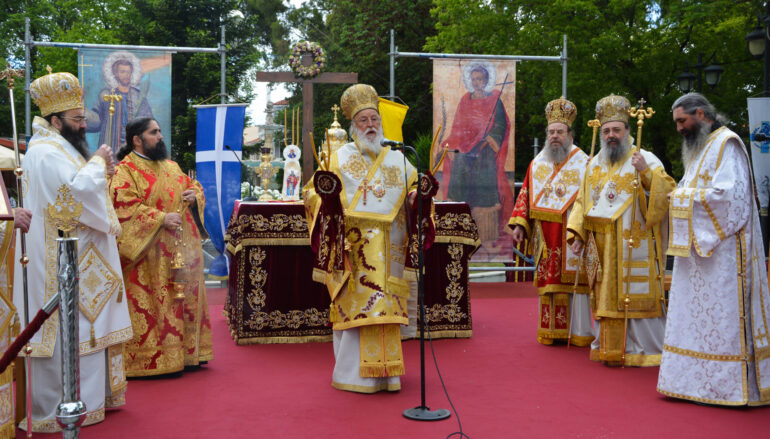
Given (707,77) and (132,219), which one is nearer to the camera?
(132,219)

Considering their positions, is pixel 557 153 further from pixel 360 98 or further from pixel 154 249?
pixel 154 249

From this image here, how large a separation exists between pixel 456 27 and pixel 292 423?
1765cm

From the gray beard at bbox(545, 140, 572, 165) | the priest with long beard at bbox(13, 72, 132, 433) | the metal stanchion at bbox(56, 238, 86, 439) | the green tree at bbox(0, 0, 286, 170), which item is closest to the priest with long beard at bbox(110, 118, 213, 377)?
the priest with long beard at bbox(13, 72, 132, 433)

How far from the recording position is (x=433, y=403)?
4.59 metres

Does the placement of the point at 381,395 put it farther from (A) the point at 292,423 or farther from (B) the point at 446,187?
(B) the point at 446,187

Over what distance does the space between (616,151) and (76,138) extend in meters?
3.96

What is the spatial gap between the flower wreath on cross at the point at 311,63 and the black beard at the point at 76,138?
10.4 feet

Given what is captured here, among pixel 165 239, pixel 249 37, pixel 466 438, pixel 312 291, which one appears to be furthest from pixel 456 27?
pixel 466 438

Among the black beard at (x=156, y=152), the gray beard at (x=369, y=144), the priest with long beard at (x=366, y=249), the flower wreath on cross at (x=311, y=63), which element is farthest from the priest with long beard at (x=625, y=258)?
the black beard at (x=156, y=152)

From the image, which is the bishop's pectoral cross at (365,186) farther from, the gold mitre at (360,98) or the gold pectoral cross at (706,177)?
the gold pectoral cross at (706,177)

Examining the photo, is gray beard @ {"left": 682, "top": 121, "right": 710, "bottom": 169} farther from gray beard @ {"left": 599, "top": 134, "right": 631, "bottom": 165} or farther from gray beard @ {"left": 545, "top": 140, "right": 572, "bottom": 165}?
gray beard @ {"left": 545, "top": 140, "right": 572, "bottom": 165}

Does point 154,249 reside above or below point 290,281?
above

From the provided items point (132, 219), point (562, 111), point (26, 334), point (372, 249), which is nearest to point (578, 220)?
point (562, 111)

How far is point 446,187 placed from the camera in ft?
29.5
